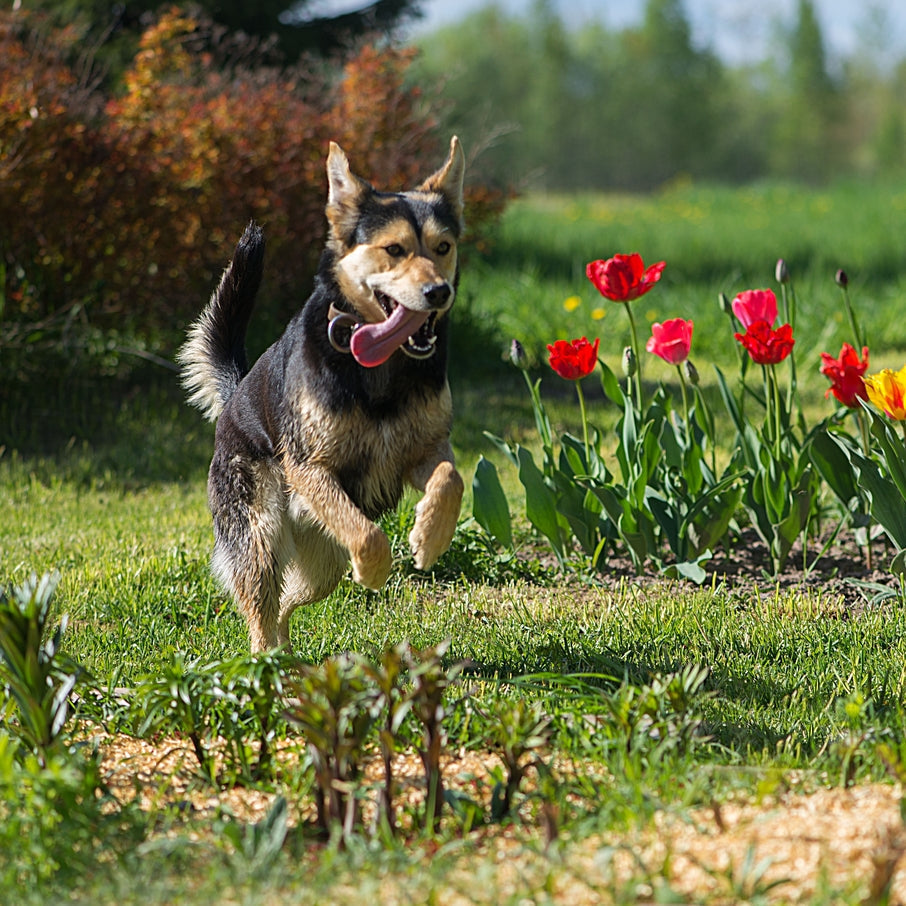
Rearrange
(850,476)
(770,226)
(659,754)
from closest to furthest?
1. (659,754)
2. (850,476)
3. (770,226)

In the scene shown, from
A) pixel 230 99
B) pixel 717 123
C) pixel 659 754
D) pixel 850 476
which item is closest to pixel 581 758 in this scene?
pixel 659 754

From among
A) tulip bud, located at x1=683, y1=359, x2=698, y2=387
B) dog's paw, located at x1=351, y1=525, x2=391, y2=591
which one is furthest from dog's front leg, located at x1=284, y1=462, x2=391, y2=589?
tulip bud, located at x1=683, y1=359, x2=698, y2=387

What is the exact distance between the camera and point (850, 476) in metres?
4.71

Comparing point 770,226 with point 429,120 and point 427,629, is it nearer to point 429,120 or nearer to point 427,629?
point 429,120

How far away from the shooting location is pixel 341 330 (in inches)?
145

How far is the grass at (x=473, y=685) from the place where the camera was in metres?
2.31

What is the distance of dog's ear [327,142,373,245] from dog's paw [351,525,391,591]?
39.6 inches

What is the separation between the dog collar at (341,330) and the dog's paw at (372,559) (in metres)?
0.62

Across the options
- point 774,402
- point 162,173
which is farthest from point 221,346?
point 162,173

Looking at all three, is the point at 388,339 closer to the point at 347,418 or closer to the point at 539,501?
the point at 347,418

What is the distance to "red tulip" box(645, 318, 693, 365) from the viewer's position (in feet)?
14.3

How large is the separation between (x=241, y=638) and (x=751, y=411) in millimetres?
4816

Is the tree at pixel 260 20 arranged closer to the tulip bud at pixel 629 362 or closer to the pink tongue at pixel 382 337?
the tulip bud at pixel 629 362

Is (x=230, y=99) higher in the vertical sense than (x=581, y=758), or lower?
higher
